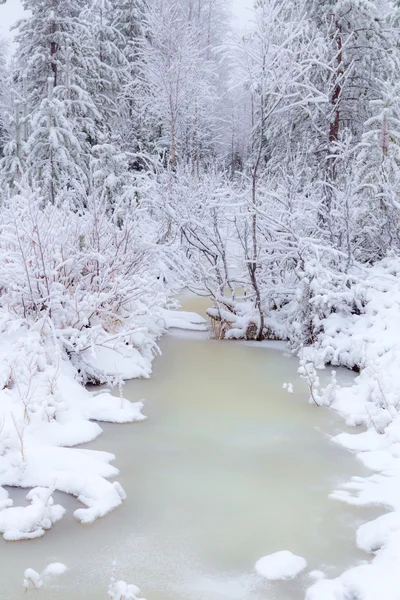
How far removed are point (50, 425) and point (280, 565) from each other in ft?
9.07

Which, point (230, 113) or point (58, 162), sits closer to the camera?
point (58, 162)

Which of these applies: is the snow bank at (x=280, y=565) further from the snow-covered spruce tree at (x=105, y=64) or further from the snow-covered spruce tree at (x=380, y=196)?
the snow-covered spruce tree at (x=105, y=64)

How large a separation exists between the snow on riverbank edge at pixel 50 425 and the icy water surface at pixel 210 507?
4.5 inches

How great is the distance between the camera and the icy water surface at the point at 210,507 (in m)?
3.37

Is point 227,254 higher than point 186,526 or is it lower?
higher

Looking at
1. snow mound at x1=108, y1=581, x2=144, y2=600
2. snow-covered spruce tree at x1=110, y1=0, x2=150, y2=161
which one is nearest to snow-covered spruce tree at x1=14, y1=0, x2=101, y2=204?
snow-covered spruce tree at x1=110, y1=0, x2=150, y2=161

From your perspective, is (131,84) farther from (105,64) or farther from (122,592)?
(122,592)

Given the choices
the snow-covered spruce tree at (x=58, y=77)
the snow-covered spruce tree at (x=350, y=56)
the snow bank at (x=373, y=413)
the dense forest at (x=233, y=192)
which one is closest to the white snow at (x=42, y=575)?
the snow bank at (x=373, y=413)

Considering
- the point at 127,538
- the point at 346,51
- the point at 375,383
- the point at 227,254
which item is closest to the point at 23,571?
the point at 127,538

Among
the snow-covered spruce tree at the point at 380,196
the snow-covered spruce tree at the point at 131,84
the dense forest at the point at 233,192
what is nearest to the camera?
the dense forest at the point at 233,192

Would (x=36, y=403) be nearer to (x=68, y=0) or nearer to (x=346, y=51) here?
(x=346, y=51)

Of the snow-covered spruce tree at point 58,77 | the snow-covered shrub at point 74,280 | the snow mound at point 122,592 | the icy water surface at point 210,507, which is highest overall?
the snow-covered spruce tree at point 58,77

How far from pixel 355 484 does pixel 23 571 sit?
2.63 m

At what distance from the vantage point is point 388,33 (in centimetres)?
1432
